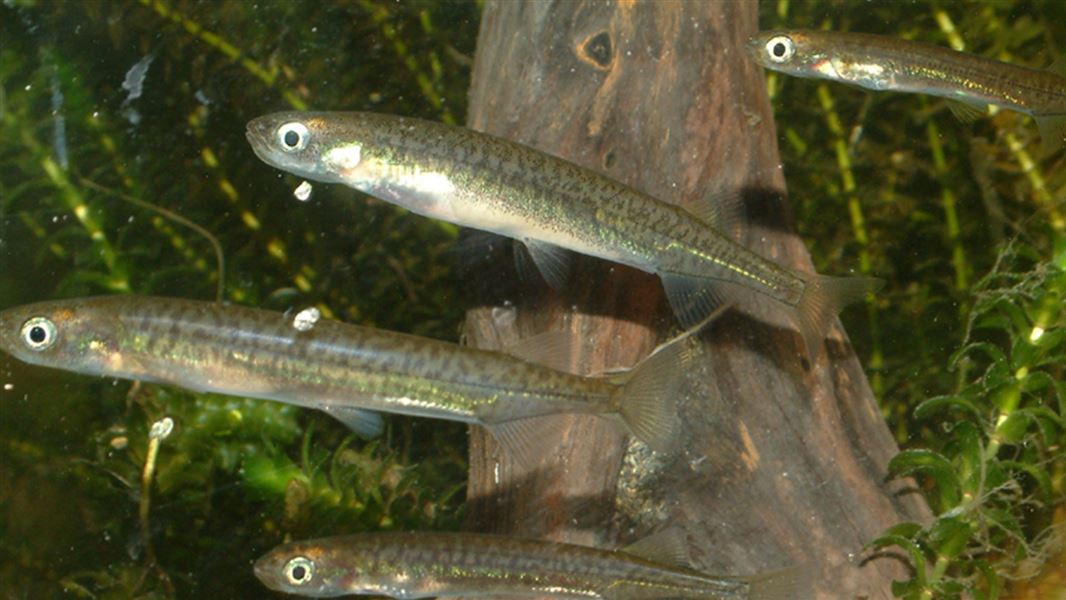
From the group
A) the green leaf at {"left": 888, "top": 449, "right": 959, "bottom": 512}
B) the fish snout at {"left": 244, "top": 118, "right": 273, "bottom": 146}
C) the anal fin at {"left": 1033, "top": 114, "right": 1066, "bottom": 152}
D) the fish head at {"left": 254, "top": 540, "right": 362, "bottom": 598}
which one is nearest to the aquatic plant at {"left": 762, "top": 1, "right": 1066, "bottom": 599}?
the green leaf at {"left": 888, "top": 449, "right": 959, "bottom": 512}

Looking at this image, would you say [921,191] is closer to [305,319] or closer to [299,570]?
[305,319]

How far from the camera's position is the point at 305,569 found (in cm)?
381

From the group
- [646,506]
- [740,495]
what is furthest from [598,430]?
[740,495]

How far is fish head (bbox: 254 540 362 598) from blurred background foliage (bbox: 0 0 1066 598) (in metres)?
2.33

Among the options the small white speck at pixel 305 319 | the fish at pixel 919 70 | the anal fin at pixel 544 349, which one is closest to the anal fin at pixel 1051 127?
the fish at pixel 919 70

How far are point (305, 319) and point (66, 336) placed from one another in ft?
3.36

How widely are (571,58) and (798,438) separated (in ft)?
8.36

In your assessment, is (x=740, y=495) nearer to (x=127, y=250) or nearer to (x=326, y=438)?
(x=326, y=438)

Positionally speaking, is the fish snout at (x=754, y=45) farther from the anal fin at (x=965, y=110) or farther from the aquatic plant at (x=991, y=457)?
the aquatic plant at (x=991, y=457)

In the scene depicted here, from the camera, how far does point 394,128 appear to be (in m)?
3.79

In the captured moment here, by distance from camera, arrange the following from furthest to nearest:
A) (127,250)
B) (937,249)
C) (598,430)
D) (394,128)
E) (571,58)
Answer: (937,249)
(127,250)
(571,58)
(598,430)
(394,128)

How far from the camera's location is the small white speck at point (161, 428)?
609 cm

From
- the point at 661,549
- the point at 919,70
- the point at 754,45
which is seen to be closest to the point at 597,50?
the point at 754,45

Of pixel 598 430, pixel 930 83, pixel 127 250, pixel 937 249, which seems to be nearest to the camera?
pixel 930 83
